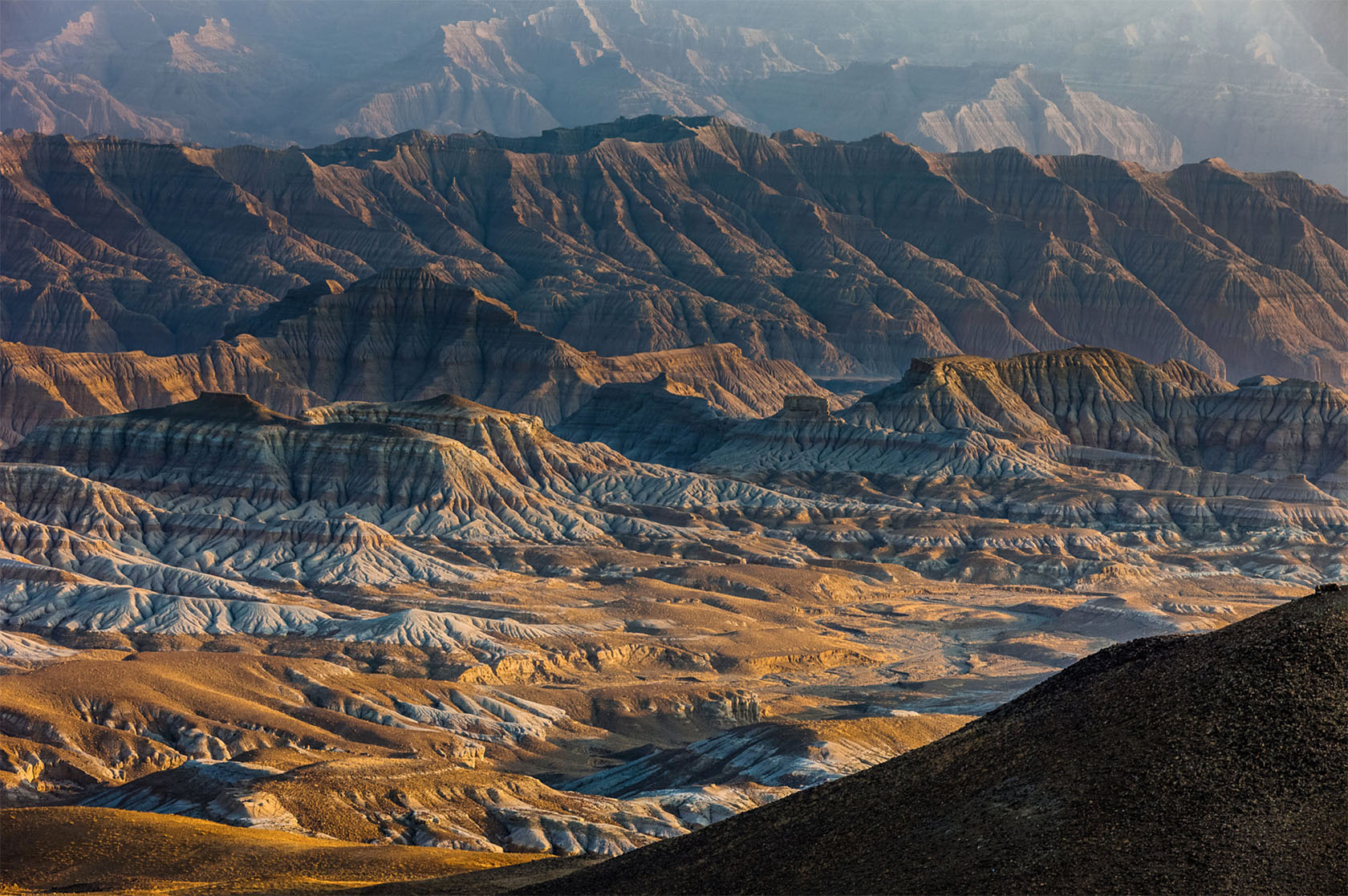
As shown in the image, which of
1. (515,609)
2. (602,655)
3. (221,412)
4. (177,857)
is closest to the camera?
(177,857)

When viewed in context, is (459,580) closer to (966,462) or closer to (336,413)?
(336,413)

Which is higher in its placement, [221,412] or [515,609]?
[221,412]

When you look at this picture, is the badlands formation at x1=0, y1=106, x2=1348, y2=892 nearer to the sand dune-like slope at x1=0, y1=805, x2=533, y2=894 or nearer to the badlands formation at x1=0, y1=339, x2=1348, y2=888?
the sand dune-like slope at x1=0, y1=805, x2=533, y2=894

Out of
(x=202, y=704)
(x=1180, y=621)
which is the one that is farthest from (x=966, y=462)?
(x=202, y=704)

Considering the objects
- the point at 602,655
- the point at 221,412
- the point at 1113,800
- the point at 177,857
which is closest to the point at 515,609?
the point at 602,655

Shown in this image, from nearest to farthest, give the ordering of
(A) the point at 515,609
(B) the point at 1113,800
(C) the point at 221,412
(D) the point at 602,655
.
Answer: (B) the point at 1113,800, (D) the point at 602,655, (A) the point at 515,609, (C) the point at 221,412

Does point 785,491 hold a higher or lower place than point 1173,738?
lower

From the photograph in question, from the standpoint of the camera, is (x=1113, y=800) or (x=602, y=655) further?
(x=602, y=655)

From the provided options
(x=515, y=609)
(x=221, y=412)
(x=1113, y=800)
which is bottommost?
(x=515, y=609)

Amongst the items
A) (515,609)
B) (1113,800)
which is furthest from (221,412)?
(1113,800)

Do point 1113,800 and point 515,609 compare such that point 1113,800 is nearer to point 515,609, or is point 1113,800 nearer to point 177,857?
point 177,857
